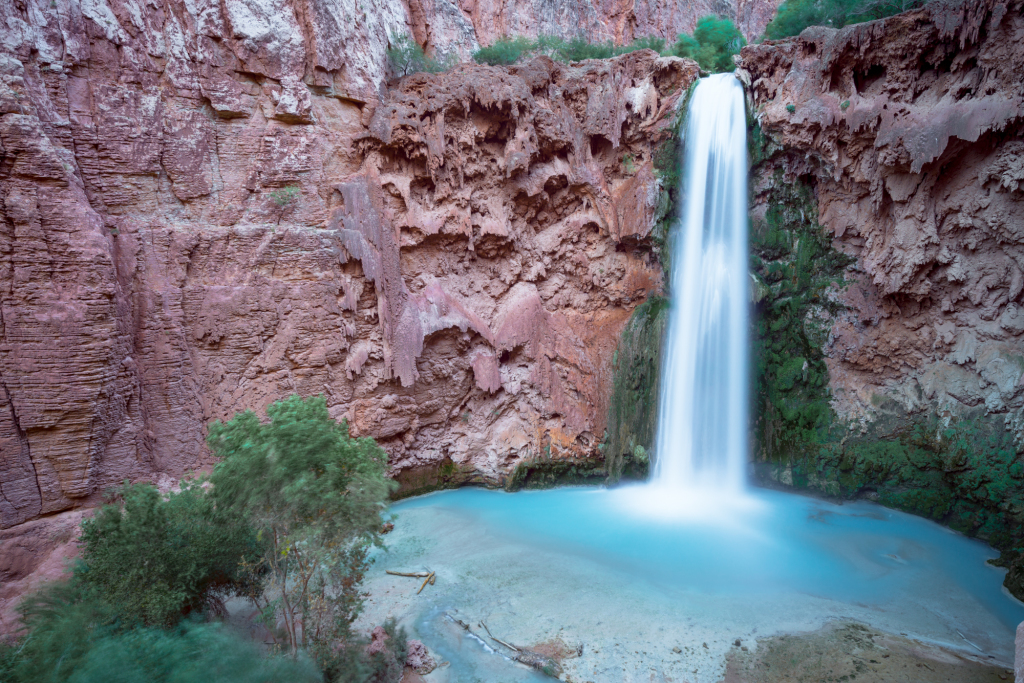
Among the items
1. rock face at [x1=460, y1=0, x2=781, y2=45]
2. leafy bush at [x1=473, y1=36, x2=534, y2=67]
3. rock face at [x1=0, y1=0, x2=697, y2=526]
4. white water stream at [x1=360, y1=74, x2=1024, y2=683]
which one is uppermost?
rock face at [x1=460, y1=0, x2=781, y2=45]

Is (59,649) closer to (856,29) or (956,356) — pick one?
(956,356)

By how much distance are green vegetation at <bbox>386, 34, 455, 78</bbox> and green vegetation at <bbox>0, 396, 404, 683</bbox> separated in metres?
10.7

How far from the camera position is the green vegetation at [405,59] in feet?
44.1

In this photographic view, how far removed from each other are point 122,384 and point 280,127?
19.6ft

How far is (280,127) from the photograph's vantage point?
1135 centimetres

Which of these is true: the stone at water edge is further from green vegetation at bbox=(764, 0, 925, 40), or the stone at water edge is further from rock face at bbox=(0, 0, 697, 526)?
green vegetation at bbox=(764, 0, 925, 40)

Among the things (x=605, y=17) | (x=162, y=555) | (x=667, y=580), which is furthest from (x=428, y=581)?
(x=605, y=17)

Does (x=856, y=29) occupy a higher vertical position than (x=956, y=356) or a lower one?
higher

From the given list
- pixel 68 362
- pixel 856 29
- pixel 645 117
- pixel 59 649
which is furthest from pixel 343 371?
pixel 856 29

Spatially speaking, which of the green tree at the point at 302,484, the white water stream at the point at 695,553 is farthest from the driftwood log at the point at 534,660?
the green tree at the point at 302,484

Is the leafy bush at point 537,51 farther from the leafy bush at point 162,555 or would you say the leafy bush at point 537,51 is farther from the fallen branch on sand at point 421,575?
the leafy bush at point 162,555

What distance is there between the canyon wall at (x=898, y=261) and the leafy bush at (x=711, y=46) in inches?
102

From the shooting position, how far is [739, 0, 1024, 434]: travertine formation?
33.6 ft

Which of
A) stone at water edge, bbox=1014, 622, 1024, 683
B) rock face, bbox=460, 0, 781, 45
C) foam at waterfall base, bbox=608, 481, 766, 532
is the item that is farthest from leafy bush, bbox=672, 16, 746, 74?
stone at water edge, bbox=1014, 622, 1024, 683
